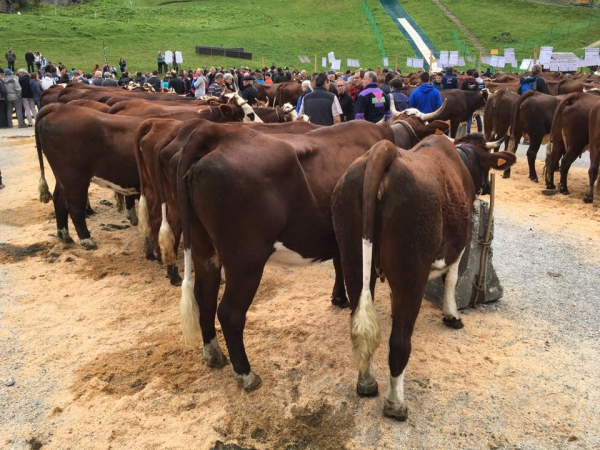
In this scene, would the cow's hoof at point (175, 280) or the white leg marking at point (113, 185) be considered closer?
the cow's hoof at point (175, 280)

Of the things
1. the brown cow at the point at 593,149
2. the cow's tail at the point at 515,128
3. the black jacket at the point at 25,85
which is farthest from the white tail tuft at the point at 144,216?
the black jacket at the point at 25,85

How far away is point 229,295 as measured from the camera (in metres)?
3.82

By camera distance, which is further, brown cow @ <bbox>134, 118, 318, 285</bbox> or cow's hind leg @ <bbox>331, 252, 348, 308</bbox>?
cow's hind leg @ <bbox>331, 252, 348, 308</bbox>

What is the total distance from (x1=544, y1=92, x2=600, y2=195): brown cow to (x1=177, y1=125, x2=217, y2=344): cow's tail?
26.4 ft

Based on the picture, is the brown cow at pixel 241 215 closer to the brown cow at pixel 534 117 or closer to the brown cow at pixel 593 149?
the brown cow at pixel 593 149

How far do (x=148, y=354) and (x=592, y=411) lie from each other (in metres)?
3.66

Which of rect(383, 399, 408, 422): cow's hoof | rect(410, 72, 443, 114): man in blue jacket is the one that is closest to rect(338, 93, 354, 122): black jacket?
rect(410, 72, 443, 114): man in blue jacket

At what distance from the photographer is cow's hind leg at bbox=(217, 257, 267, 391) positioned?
373 centimetres

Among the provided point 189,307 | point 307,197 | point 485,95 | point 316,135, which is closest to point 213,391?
point 189,307

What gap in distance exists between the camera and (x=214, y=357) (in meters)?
4.30

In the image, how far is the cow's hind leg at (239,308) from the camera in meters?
3.73

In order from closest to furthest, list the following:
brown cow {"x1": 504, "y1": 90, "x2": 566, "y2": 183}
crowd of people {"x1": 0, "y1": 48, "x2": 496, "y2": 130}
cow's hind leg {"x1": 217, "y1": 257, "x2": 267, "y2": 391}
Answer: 1. cow's hind leg {"x1": 217, "y1": 257, "x2": 267, "y2": 391}
2. crowd of people {"x1": 0, "y1": 48, "x2": 496, "y2": 130}
3. brown cow {"x1": 504, "y1": 90, "x2": 566, "y2": 183}

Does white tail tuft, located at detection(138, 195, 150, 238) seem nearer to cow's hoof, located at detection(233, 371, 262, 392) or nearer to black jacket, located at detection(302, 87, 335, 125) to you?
cow's hoof, located at detection(233, 371, 262, 392)

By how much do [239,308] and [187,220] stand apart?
0.78m
